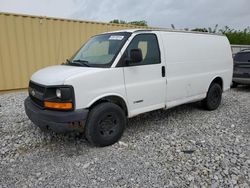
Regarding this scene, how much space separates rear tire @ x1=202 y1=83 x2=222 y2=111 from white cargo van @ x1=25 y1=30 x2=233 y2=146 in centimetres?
47

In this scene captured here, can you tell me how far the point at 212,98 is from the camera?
19.6ft

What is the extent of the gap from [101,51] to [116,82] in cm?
89

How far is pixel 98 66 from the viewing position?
3.78m

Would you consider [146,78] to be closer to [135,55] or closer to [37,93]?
[135,55]

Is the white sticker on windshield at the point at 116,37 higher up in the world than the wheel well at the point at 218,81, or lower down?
higher up

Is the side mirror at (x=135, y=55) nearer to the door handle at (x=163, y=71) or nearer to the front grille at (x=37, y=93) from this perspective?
the door handle at (x=163, y=71)

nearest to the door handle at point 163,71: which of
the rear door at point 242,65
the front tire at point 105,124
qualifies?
the front tire at point 105,124

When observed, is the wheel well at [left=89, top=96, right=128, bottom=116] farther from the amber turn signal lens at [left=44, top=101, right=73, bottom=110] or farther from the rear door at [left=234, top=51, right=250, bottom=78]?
the rear door at [left=234, top=51, right=250, bottom=78]

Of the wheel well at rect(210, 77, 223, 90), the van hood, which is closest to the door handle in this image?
the van hood

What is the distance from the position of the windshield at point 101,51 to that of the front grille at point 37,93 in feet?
2.72

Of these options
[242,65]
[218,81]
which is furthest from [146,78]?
[242,65]

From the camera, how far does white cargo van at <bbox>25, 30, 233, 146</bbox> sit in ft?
11.1

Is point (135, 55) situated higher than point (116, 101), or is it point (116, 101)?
point (135, 55)

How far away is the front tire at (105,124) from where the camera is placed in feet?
11.8
